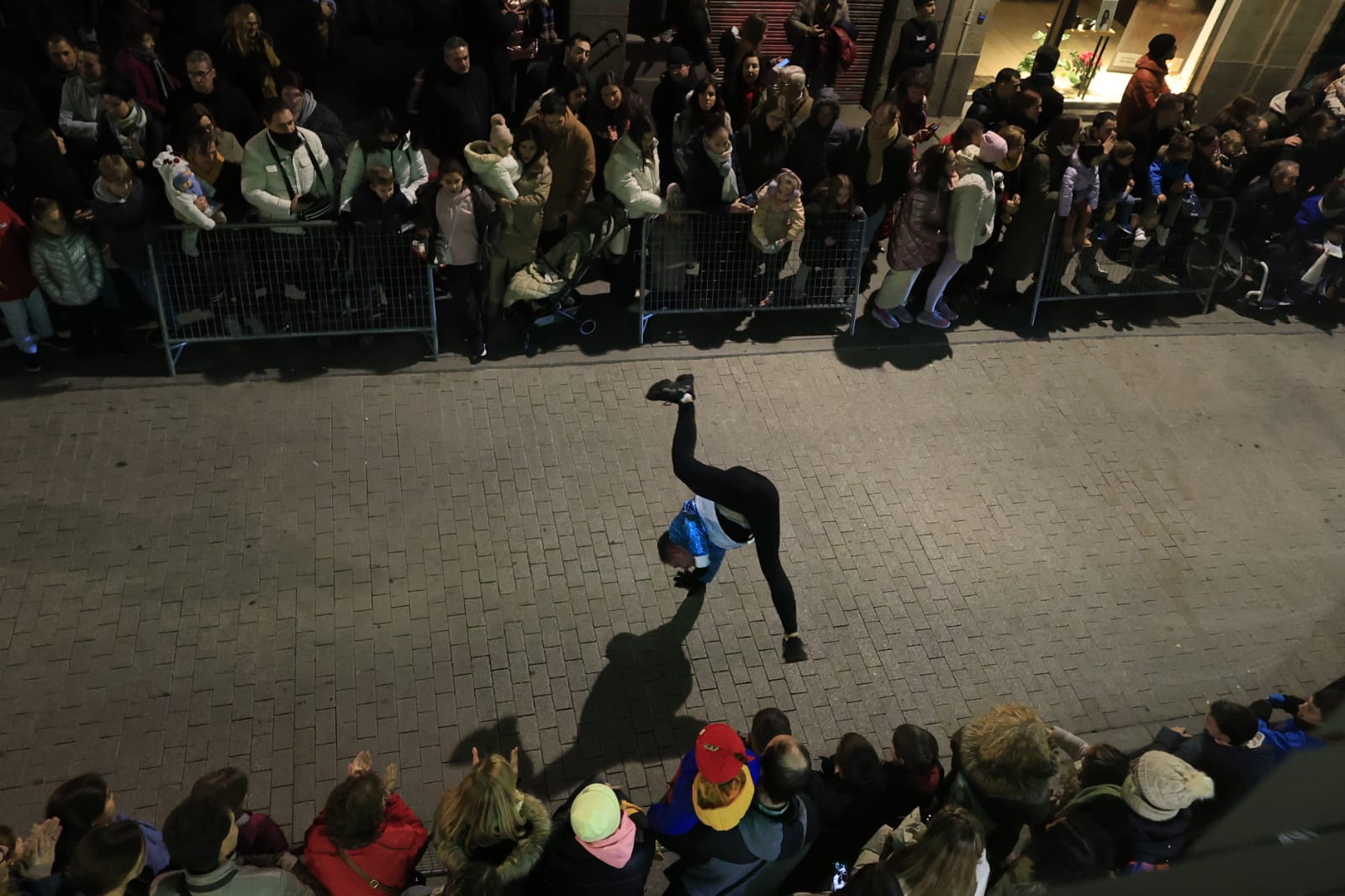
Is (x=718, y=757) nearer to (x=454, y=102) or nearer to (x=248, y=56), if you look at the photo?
(x=454, y=102)

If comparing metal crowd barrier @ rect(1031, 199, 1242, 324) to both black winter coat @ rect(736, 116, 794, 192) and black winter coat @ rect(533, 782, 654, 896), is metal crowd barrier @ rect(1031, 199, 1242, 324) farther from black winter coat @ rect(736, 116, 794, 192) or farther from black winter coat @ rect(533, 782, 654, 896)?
black winter coat @ rect(533, 782, 654, 896)

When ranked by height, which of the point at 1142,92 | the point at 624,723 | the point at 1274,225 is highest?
the point at 1142,92

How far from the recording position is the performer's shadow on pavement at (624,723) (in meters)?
5.43

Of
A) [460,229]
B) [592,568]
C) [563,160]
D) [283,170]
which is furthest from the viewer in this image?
[563,160]

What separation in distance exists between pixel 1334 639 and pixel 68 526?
8.44 metres

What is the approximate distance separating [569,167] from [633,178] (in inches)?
20.8

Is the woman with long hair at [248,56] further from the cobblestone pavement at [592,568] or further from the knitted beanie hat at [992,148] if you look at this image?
the knitted beanie hat at [992,148]

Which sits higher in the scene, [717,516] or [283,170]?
[283,170]

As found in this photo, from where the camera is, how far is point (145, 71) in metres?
7.96

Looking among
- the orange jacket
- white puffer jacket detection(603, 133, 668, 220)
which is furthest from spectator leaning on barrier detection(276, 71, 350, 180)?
the orange jacket

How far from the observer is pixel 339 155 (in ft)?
26.9

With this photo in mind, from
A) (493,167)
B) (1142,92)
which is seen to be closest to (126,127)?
(493,167)

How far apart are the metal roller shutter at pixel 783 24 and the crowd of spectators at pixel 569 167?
137 cm

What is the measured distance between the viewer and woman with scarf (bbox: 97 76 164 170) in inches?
283
